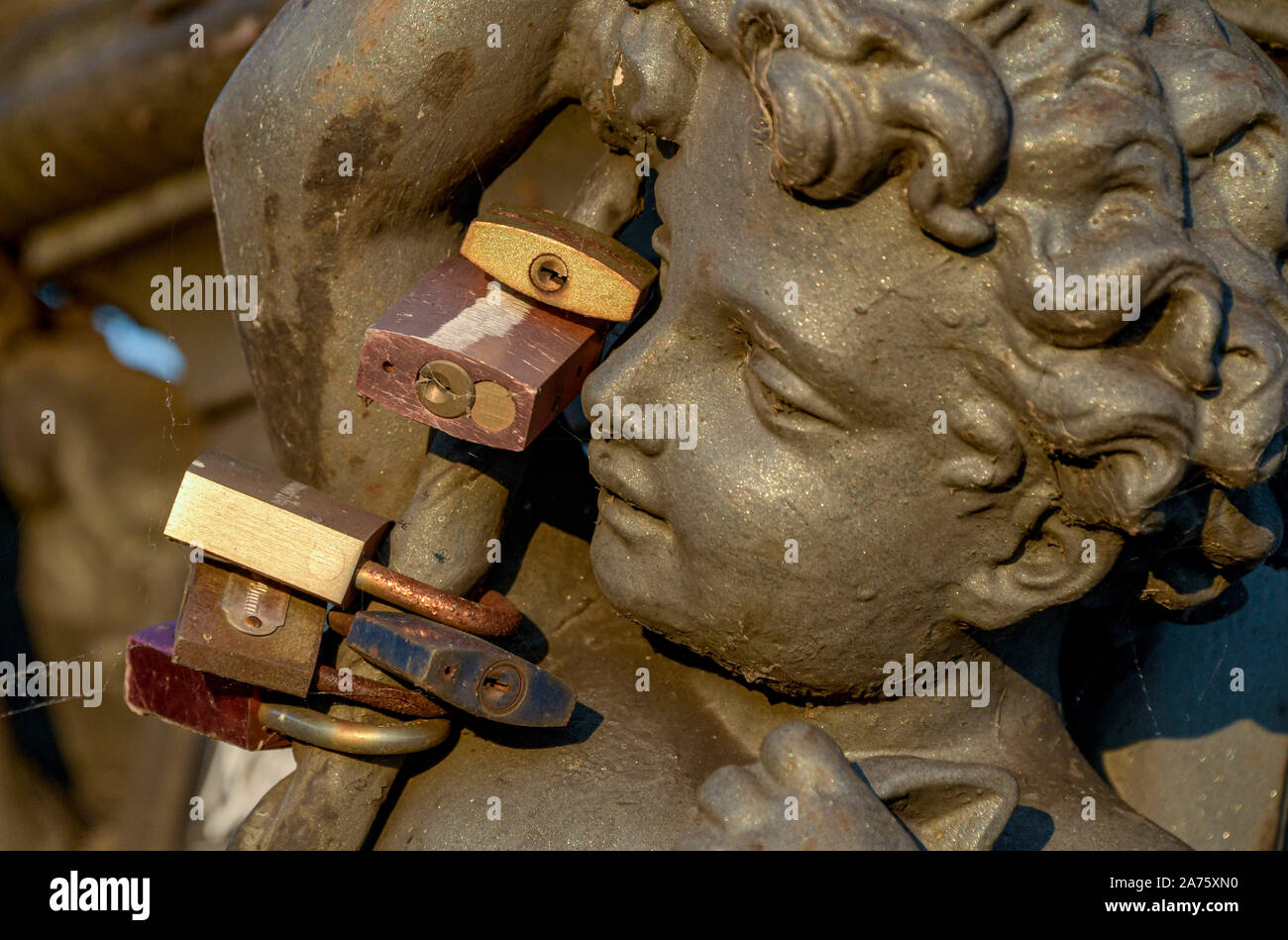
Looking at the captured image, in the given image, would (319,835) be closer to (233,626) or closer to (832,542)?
(233,626)

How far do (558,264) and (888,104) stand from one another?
399 mm

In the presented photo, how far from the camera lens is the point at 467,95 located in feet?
5.30

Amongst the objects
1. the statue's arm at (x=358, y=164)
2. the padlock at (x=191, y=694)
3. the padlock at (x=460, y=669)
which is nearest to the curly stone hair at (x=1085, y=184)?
the statue's arm at (x=358, y=164)

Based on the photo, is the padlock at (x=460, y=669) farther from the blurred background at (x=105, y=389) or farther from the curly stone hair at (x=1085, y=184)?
the blurred background at (x=105, y=389)

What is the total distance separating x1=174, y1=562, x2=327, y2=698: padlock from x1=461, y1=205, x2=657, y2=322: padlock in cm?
37

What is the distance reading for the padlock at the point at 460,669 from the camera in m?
1.48

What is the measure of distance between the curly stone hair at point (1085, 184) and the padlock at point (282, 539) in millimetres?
523

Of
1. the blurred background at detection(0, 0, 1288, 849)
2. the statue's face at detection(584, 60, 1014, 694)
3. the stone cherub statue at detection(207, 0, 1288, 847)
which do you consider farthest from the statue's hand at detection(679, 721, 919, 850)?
the blurred background at detection(0, 0, 1288, 849)

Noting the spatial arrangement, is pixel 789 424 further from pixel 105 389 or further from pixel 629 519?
pixel 105 389

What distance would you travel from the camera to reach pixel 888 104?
1.25 metres

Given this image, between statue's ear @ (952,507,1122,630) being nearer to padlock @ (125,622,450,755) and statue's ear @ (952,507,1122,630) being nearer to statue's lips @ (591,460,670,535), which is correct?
statue's lips @ (591,460,670,535)

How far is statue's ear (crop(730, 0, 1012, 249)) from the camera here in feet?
4.05

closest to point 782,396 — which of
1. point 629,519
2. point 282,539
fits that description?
point 629,519
